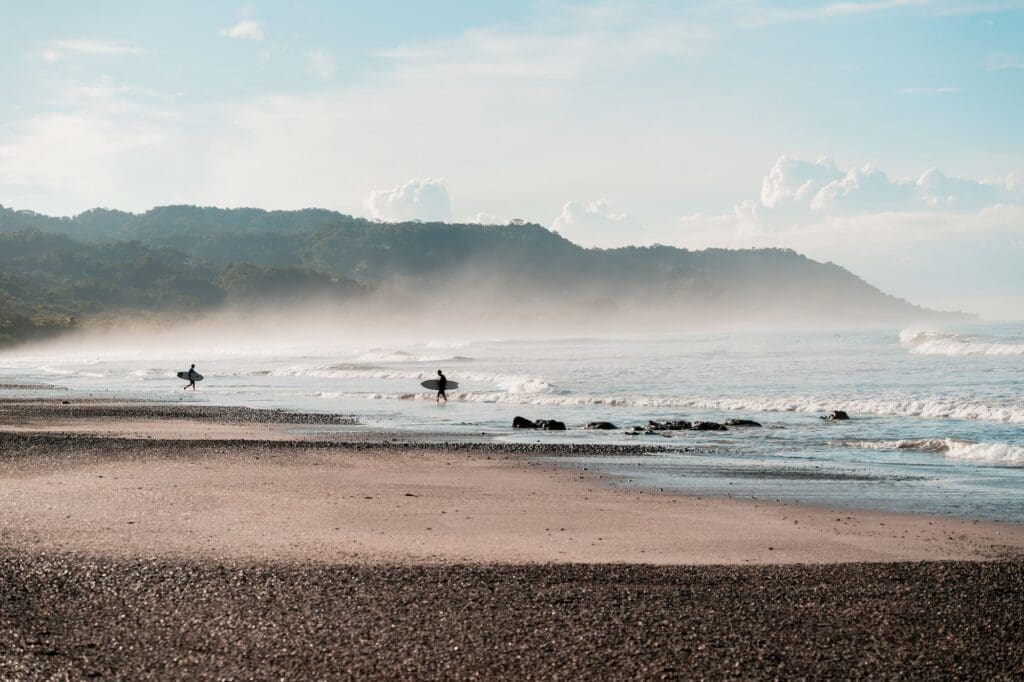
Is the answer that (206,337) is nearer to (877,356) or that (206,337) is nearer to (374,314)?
(374,314)

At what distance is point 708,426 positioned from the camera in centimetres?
2464

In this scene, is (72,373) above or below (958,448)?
above

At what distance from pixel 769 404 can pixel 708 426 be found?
21.3 feet

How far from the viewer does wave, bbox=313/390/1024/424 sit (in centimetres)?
2605

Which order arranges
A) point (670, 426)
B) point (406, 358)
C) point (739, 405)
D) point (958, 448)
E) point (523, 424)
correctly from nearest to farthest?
point (958, 448) < point (670, 426) < point (523, 424) < point (739, 405) < point (406, 358)

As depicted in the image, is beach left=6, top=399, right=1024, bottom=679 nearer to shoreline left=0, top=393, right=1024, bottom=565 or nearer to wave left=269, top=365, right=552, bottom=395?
shoreline left=0, top=393, right=1024, bottom=565

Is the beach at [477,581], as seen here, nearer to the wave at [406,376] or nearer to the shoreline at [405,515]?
the shoreline at [405,515]

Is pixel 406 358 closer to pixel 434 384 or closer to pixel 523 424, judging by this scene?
pixel 434 384

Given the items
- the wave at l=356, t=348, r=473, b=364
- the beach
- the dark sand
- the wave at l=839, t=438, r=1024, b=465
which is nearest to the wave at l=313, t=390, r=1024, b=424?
the wave at l=839, t=438, r=1024, b=465

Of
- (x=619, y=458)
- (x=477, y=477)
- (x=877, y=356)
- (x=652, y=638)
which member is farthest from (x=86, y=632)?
(x=877, y=356)

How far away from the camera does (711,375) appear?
43.3 metres

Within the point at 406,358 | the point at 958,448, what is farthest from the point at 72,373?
the point at 958,448

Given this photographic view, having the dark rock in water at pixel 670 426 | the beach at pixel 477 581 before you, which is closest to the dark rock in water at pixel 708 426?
the dark rock in water at pixel 670 426

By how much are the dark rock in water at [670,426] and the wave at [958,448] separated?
4.34 metres
